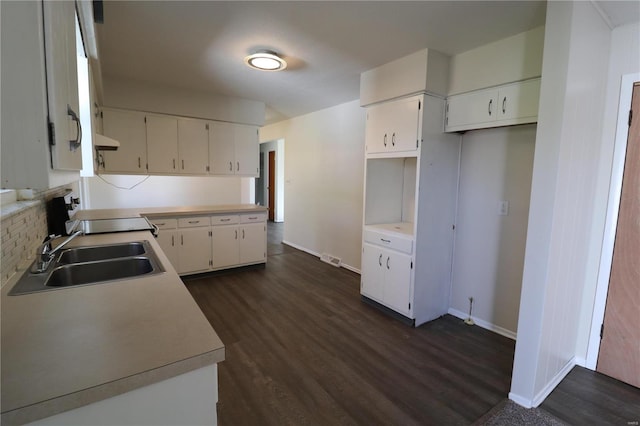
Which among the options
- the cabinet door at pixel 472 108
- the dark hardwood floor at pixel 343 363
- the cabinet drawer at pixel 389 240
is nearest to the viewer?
the dark hardwood floor at pixel 343 363

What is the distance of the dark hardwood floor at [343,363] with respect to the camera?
1.86 meters

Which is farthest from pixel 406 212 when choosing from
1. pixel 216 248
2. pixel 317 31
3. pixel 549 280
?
pixel 216 248

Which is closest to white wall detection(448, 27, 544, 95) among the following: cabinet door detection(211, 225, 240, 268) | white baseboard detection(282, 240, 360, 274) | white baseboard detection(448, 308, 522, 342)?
white baseboard detection(448, 308, 522, 342)

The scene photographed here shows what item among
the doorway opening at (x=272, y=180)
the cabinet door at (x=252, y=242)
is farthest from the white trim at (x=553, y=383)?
the doorway opening at (x=272, y=180)

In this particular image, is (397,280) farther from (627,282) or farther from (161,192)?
(161,192)

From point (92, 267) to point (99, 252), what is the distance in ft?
1.08

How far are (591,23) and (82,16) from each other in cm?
286

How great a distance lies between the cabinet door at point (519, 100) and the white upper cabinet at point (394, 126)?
645 millimetres

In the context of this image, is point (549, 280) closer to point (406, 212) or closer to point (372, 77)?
point (406, 212)

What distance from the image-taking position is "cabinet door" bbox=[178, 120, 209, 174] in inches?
164

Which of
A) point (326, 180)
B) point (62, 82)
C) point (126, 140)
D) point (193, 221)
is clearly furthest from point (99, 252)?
point (326, 180)

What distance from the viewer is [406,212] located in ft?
12.0

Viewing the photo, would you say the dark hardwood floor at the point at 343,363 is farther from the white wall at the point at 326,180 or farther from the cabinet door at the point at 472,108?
the cabinet door at the point at 472,108

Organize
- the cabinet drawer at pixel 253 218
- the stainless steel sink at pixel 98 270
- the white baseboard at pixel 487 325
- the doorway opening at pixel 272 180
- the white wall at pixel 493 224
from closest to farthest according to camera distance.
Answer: the stainless steel sink at pixel 98 270 < the white wall at pixel 493 224 < the white baseboard at pixel 487 325 < the cabinet drawer at pixel 253 218 < the doorway opening at pixel 272 180
